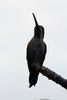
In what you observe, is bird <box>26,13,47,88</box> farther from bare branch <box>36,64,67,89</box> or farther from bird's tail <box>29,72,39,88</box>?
bare branch <box>36,64,67,89</box>

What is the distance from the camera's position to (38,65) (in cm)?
407

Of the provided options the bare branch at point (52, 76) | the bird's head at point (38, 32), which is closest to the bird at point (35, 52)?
the bird's head at point (38, 32)

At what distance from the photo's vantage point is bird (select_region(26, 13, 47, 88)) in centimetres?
405

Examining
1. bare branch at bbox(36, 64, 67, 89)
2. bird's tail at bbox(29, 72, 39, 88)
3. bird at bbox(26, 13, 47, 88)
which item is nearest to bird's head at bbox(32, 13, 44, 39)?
bird at bbox(26, 13, 47, 88)

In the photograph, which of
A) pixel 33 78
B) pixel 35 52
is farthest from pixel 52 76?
pixel 35 52

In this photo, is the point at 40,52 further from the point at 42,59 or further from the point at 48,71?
the point at 48,71

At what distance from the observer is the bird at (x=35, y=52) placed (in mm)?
4055

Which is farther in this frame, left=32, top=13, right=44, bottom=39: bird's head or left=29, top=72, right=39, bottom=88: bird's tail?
left=32, top=13, right=44, bottom=39: bird's head

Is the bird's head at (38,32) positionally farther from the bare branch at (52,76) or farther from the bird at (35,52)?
the bare branch at (52,76)

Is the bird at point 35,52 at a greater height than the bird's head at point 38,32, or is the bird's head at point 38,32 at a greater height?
the bird's head at point 38,32

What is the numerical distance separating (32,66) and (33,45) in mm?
382

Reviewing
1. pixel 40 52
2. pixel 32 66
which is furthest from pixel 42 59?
pixel 32 66

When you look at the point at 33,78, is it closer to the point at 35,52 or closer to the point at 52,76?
the point at 52,76

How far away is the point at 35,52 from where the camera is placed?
4230 mm
